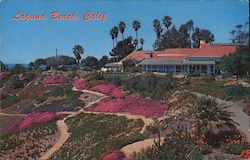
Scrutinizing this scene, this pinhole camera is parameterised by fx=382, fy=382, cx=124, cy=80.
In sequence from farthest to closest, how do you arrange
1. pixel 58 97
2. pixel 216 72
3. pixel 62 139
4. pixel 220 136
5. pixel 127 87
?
pixel 216 72
pixel 58 97
pixel 127 87
pixel 62 139
pixel 220 136

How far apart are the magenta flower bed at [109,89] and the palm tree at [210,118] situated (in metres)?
14.9

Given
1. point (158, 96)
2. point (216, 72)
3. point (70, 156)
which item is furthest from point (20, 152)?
point (216, 72)

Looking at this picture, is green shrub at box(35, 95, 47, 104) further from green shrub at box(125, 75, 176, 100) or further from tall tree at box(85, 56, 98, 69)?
tall tree at box(85, 56, 98, 69)

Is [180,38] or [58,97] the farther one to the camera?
[180,38]

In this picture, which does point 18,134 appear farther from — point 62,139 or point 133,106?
point 133,106

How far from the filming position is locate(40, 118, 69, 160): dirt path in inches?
692

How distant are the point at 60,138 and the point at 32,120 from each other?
4.72m

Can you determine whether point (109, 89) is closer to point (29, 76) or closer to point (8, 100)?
point (8, 100)

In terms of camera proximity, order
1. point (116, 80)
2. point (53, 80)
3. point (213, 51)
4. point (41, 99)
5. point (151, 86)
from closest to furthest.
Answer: point (151, 86), point (41, 99), point (116, 80), point (53, 80), point (213, 51)

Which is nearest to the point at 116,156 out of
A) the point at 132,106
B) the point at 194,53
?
the point at 132,106

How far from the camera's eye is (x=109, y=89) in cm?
3256

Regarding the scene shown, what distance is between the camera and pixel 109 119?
883 inches

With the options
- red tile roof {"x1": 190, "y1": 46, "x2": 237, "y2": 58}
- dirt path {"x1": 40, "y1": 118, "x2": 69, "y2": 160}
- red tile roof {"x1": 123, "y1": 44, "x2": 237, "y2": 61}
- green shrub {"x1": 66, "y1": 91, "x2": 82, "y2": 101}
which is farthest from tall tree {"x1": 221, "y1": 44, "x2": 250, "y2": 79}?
green shrub {"x1": 66, "y1": 91, "x2": 82, "y2": 101}

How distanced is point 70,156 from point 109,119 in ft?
20.0
